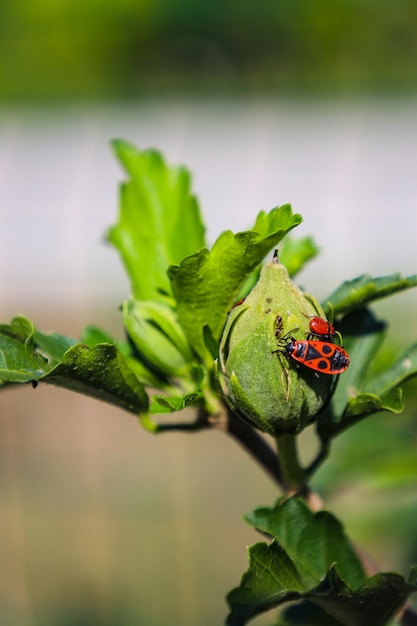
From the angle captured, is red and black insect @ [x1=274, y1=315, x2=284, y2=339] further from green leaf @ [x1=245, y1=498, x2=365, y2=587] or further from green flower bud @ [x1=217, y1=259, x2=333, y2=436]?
green leaf @ [x1=245, y1=498, x2=365, y2=587]

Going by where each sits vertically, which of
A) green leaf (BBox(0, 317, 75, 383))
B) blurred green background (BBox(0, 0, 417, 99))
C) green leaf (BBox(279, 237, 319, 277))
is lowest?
green leaf (BBox(0, 317, 75, 383))

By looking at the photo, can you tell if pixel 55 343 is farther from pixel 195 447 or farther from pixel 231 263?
pixel 195 447

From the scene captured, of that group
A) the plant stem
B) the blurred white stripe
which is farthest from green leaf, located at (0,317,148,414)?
the blurred white stripe

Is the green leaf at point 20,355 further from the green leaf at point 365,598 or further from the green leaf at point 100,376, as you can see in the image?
the green leaf at point 365,598

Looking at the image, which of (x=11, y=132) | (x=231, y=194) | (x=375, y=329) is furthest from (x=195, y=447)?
(x=11, y=132)

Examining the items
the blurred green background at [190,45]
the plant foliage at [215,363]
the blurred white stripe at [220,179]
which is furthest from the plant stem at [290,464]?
the blurred green background at [190,45]

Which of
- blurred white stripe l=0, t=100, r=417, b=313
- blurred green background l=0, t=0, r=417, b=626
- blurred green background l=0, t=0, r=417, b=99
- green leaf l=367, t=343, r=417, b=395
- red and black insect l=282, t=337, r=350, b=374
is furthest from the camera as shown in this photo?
blurred green background l=0, t=0, r=417, b=99

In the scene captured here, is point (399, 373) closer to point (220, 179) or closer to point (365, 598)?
point (365, 598)
